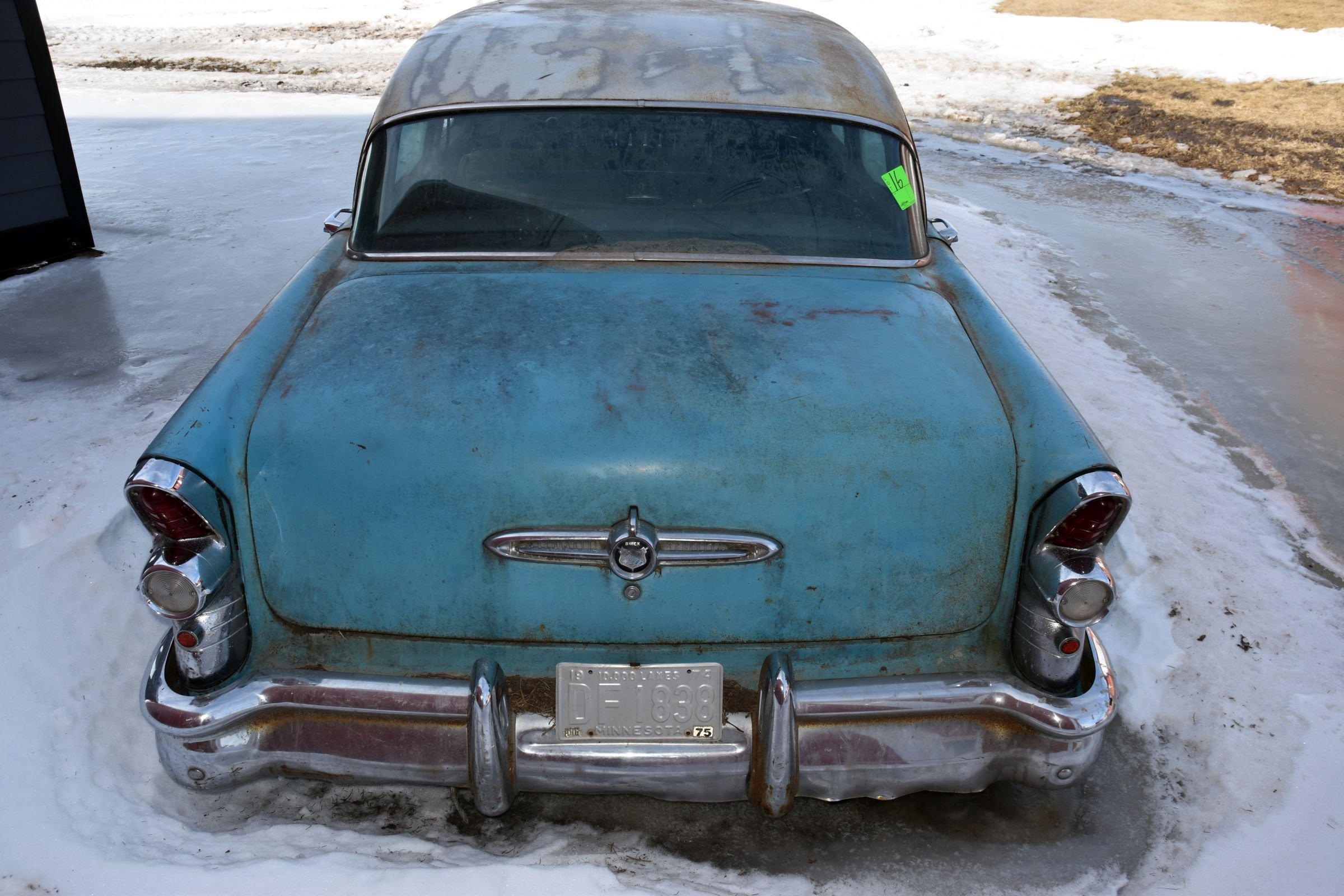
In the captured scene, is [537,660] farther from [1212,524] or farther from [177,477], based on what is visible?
[1212,524]

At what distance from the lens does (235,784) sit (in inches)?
86.3

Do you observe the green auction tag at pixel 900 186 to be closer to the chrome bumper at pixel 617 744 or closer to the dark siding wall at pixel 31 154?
the chrome bumper at pixel 617 744

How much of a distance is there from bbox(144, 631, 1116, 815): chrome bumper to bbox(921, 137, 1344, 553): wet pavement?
7.44 feet

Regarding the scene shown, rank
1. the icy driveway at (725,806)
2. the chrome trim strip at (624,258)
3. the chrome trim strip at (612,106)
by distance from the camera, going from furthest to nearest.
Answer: the chrome trim strip at (612,106) < the chrome trim strip at (624,258) < the icy driveway at (725,806)

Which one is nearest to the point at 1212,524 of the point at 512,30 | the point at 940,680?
the point at 940,680

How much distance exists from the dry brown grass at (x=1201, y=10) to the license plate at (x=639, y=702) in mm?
→ 15665

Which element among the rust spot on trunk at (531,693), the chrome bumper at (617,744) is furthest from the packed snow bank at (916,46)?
the rust spot on trunk at (531,693)

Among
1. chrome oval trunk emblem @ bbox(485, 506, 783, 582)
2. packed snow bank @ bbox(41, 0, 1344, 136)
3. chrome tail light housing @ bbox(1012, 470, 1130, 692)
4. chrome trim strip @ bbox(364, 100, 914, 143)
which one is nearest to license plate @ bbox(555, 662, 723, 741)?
chrome oval trunk emblem @ bbox(485, 506, 783, 582)

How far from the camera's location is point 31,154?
5.98 metres

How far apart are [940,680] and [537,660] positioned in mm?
835

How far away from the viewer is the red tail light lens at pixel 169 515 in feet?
6.54

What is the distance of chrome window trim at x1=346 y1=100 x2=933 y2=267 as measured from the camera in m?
2.74

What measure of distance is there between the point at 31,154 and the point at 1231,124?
10.4 m

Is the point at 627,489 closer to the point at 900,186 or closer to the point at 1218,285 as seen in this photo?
the point at 900,186
